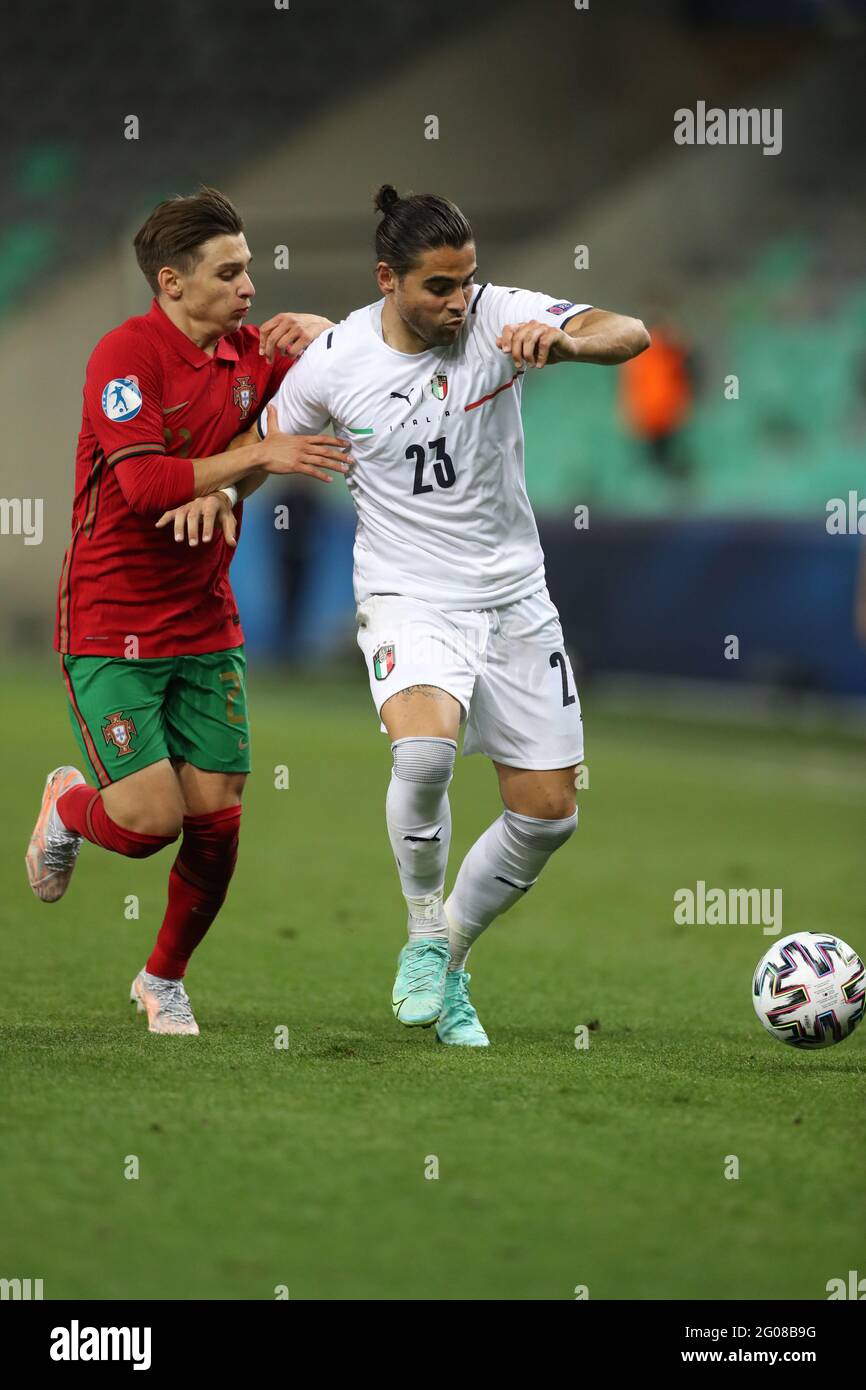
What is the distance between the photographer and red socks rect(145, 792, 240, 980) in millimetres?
5340

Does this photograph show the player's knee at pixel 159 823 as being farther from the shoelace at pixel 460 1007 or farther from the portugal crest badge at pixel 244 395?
the portugal crest badge at pixel 244 395

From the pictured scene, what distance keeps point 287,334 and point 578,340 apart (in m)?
0.93

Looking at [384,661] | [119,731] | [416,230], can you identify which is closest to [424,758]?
[384,661]

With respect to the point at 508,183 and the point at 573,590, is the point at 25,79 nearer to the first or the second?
the point at 508,183

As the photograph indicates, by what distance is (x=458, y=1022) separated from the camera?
5137 mm

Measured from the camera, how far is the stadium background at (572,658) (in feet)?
12.1

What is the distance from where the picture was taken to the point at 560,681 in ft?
17.1

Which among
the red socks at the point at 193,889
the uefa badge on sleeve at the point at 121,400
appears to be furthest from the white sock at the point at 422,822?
the uefa badge on sleeve at the point at 121,400

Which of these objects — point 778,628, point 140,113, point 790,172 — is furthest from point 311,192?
point 778,628

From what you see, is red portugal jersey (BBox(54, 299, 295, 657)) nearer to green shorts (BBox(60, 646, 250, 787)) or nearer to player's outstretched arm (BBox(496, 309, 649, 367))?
green shorts (BBox(60, 646, 250, 787))

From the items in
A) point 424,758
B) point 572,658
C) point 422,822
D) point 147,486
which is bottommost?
point 422,822

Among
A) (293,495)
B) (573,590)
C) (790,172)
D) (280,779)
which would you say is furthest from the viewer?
(790,172)

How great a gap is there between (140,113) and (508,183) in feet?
15.8

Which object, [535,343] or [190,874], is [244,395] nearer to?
[535,343]
